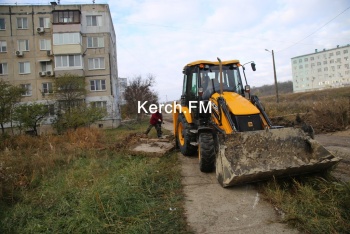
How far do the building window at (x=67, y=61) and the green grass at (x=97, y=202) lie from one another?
21285 millimetres

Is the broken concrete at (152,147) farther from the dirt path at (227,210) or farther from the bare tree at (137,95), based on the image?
the bare tree at (137,95)

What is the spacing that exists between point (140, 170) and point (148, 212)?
1.84m

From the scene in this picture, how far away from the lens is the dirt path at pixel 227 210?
11.6 ft

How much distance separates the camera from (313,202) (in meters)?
3.86

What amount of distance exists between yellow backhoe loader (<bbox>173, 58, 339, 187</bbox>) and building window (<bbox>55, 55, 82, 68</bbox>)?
21.4 m

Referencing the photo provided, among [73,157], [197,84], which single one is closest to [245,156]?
[197,84]

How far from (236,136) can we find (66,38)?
84.1ft

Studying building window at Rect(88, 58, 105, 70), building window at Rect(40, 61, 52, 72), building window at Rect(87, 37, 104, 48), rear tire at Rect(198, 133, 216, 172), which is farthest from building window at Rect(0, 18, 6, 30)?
rear tire at Rect(198, 133, 216, 172)

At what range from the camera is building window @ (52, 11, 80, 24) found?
1032 inches

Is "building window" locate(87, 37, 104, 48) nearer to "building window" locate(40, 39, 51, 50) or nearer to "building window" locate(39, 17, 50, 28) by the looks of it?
"building window" locate(40, 39, 51, 50)

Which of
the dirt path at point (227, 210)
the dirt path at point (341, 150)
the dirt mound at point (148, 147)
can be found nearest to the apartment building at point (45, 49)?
the dirt mound at point (148, 147)

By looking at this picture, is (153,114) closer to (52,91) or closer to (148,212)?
(148,212)

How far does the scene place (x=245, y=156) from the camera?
4.59m

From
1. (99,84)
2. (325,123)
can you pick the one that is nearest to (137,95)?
(99,84)
